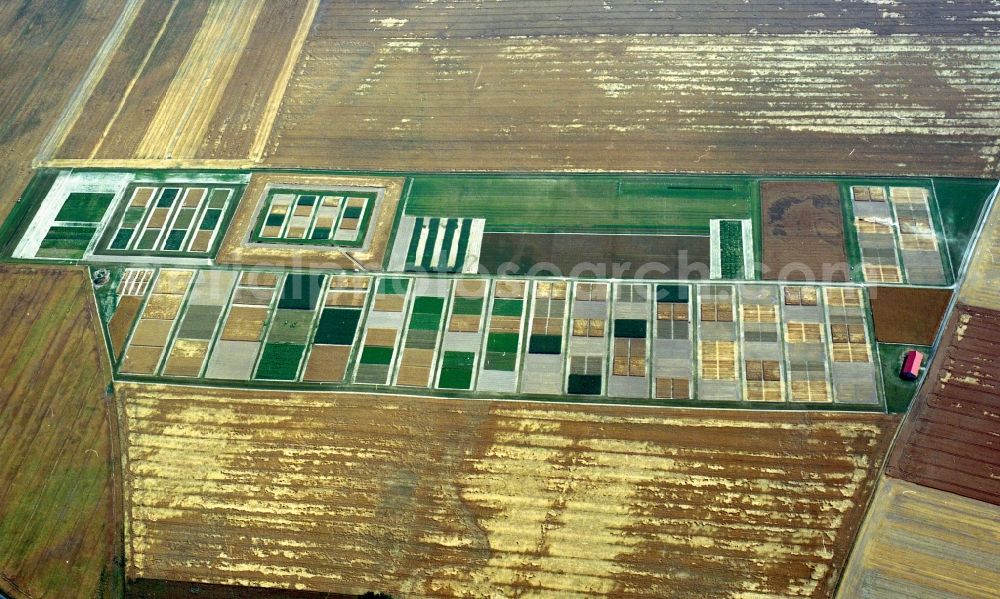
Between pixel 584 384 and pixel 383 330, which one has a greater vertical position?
pixel 383 330

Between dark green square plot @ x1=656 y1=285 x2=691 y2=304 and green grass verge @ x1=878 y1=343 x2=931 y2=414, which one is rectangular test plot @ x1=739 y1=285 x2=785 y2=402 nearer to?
dark green square plot @ x1=656 y1=285 x2=691 y2=304

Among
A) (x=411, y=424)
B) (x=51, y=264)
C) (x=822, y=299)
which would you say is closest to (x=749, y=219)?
(x=822, y=299)

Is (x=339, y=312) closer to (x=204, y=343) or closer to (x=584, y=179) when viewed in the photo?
(x=204, y=343)

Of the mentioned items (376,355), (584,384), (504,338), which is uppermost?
(504,338)

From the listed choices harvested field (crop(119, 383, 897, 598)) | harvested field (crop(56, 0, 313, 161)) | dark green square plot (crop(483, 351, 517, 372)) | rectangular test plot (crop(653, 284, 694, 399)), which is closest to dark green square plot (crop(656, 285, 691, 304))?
rectangular test plot (crop(653, 284, 694, 399))

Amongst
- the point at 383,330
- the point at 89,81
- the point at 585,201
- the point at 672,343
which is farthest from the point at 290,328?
the point at 89,81

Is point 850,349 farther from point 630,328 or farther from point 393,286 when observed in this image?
point 393,286

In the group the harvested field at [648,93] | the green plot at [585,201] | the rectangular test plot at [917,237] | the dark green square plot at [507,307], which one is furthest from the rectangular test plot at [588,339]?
the rectangular test plot at [917,237]
